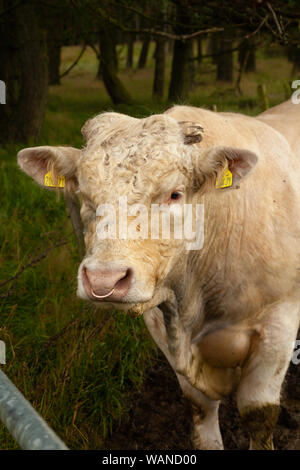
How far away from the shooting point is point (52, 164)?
8.26 feet

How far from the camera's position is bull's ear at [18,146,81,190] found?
2.49 metres

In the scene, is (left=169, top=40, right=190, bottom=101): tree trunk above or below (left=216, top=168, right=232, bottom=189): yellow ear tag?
below

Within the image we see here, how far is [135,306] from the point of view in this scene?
2.19m

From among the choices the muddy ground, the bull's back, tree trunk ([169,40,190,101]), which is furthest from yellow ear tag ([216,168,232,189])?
tree trunk ([169,40,190,101])

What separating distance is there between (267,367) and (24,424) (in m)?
1.93

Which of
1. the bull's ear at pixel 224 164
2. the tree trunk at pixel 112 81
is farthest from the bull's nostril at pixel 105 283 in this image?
the tree trunk at pixel 112 81

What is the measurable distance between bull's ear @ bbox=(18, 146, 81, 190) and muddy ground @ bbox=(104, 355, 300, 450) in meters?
1.82

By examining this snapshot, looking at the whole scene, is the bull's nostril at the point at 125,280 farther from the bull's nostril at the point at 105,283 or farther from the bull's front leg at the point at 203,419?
the bull's front leg at the point at 203,419

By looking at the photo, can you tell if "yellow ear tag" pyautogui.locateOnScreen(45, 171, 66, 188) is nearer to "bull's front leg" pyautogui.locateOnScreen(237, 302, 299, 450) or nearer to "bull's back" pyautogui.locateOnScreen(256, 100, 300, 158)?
"bull's front leg" pyautogui.locateOnScreen(237, 302, 299, 450)

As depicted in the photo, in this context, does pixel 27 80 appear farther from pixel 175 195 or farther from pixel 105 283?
pixel 105 283

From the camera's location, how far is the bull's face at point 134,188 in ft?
6.33

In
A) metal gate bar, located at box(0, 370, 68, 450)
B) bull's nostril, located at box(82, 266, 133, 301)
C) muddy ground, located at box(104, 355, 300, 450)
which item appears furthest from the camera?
muddy ground, located at box(104, 355, 300, 450)

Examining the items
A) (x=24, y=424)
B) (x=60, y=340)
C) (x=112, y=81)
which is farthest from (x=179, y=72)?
(x=24, y=424)
